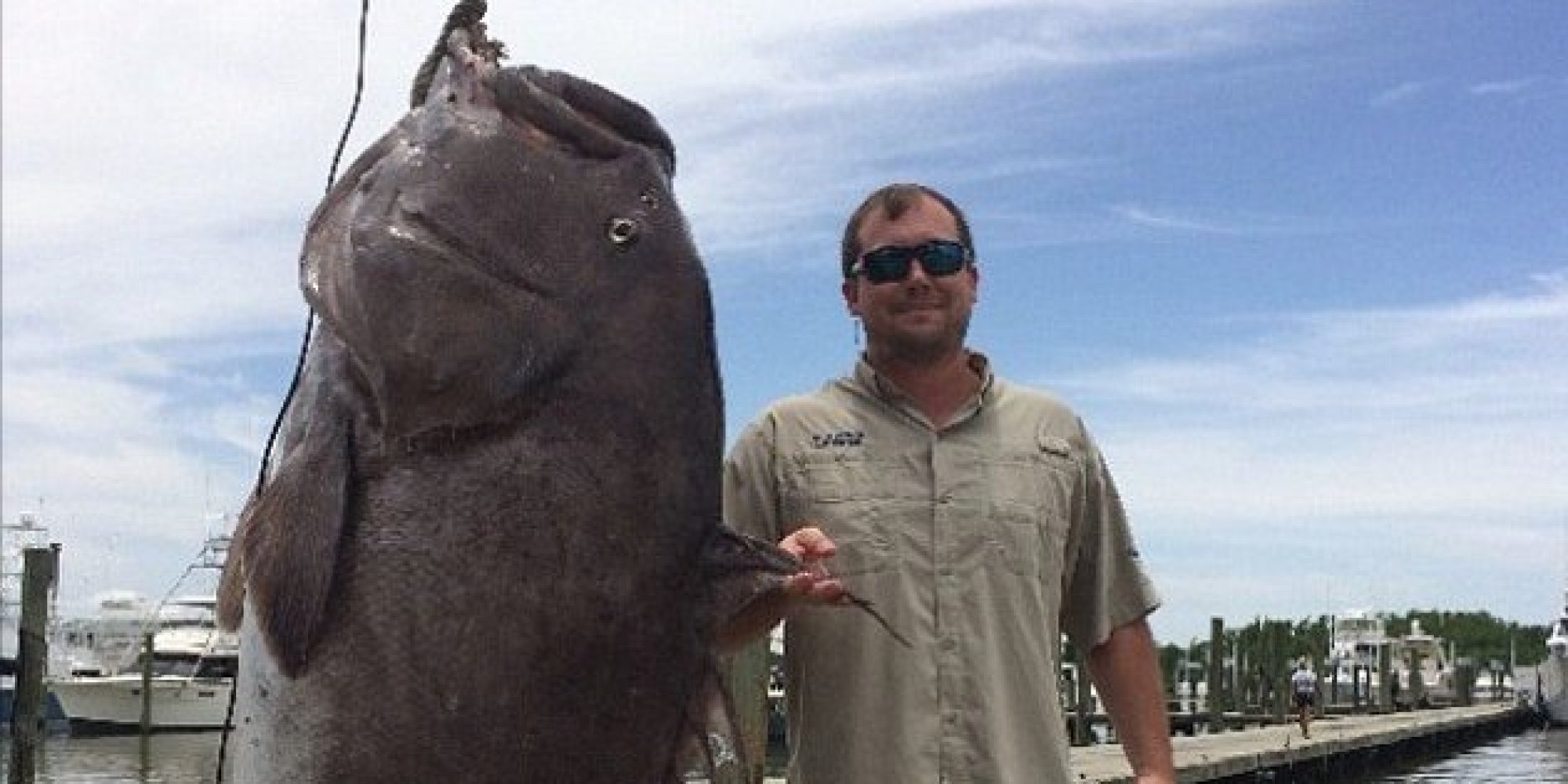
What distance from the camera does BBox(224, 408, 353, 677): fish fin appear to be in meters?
2.43

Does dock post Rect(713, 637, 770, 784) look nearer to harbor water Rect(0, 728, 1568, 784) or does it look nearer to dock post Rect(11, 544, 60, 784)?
dock post Rect(11, 544, 60, 784)

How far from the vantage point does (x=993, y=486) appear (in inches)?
144

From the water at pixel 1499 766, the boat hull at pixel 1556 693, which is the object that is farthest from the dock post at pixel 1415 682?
the water at pixel 1499 766

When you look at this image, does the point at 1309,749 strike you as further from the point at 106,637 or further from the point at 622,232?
the point at 106,637

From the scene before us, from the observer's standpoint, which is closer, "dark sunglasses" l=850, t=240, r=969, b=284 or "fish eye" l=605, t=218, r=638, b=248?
"fish eye" l=605, t=218, r=638, b=248

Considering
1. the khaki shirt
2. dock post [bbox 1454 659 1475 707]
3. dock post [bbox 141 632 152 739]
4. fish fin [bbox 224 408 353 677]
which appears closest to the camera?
fish fin [bbox 224 408 353 677]

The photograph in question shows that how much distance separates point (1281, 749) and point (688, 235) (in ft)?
73.7

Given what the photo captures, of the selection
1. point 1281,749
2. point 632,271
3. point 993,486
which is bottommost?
point 1281,749

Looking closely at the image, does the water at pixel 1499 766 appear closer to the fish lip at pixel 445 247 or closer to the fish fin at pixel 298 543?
the fish lip at pixel 445 247

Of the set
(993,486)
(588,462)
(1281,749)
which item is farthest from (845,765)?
(1281,749)

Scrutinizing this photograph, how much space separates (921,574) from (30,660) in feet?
60.0

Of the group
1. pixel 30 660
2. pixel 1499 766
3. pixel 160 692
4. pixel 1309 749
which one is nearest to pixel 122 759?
pixel 160 692

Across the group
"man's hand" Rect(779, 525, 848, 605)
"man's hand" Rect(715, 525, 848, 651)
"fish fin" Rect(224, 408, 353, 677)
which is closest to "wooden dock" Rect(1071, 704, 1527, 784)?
"man's hand" Rect(779, 525, 848, 605)

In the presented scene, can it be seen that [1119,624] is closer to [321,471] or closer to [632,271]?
[632,271]
